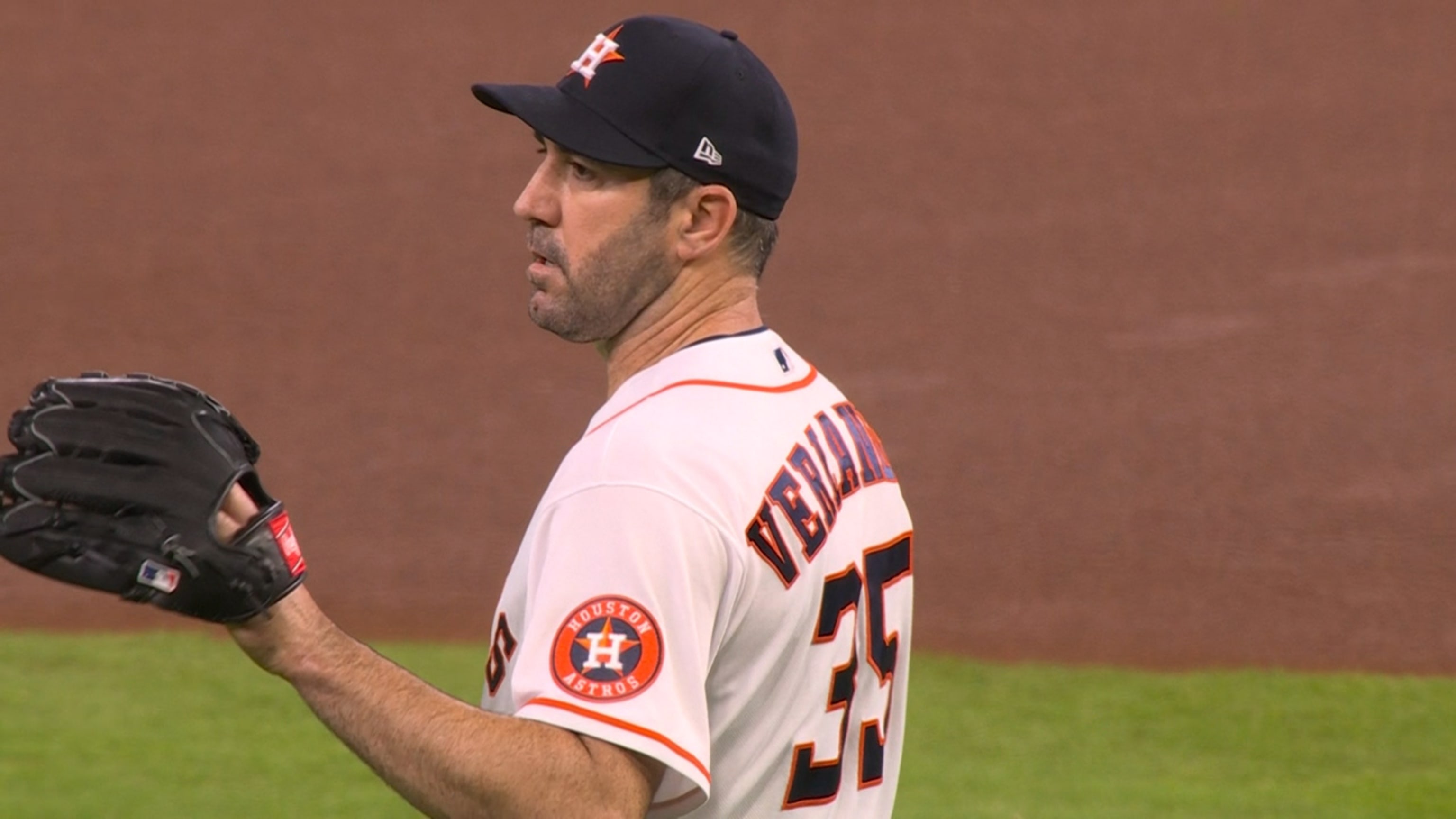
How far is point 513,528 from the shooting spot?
25.6 ft

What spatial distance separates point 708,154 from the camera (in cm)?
198

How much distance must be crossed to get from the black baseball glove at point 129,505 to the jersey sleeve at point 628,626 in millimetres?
262

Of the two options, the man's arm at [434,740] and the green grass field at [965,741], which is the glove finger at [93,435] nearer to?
the man's arm at [434,740]

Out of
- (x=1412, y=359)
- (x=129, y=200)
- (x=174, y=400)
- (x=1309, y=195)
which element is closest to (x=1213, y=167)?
(x=1309, y=195)

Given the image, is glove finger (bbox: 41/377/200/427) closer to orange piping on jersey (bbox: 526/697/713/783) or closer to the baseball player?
the baseball player

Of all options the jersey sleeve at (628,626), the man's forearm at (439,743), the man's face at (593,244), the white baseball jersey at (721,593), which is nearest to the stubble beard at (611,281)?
the man's face at (593,244)

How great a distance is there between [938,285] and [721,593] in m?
7.78

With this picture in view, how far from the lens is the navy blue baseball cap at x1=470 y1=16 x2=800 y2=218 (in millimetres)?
1952

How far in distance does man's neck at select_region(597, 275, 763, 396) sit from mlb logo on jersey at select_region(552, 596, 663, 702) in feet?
1.27

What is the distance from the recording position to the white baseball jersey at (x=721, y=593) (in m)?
1.70

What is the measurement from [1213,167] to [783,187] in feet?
27.0

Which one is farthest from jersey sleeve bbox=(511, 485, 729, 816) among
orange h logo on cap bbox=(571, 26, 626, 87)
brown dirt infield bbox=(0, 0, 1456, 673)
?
brown dirt infield bbox=(0, 0, 1456, 673)

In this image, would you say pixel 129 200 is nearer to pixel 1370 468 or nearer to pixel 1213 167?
pixel 1213 167

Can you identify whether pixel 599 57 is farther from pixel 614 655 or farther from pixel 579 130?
pixel 614 655
